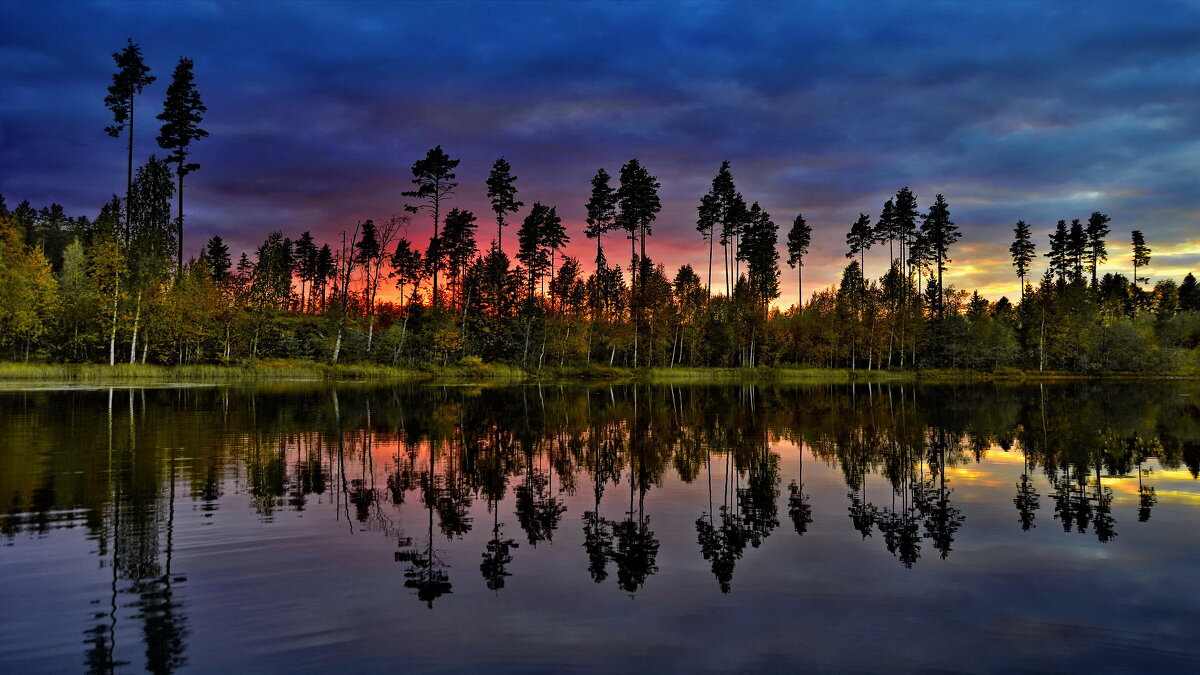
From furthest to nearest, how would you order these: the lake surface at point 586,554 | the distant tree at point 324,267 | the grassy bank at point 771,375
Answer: the distant tree at point 324,267 → the grassy bank at point 771,375 → the lake surface at point 586,554

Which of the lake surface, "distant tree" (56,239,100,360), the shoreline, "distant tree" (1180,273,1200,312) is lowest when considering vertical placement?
the lake surface

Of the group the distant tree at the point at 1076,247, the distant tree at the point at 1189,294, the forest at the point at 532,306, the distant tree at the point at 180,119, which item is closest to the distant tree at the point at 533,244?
the forest at the point at 532,306

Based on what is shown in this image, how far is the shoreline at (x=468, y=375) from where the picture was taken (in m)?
53.4

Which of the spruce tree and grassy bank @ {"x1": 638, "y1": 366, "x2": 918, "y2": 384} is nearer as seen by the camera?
grassy bank @ {"x1": 638, "y1": 366, "x2": 918, "y2": 384}

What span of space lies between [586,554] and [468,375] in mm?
67233

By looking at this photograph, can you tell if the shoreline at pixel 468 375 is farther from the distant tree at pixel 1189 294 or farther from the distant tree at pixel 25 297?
the distant tree at pixel 1189 294

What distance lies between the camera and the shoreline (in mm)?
53406

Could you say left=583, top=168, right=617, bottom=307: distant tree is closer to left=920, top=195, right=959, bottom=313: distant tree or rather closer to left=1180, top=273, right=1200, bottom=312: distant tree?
left=920, top=195, right=959, bottom=313: distant tree

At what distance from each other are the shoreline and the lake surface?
36088 millimetres

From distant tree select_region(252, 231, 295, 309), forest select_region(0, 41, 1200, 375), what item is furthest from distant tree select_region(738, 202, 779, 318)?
distant tree select_region(252, 231, 295, 309)

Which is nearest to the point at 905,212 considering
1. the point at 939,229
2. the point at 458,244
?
the point at 939,229

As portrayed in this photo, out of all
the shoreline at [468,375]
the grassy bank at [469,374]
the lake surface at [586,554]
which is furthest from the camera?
the grassy bank at [469,374]

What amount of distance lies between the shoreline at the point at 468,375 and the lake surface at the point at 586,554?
36.1 metres

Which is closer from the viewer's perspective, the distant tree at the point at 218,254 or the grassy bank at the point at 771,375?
the grassy bank at the point at 771,375
